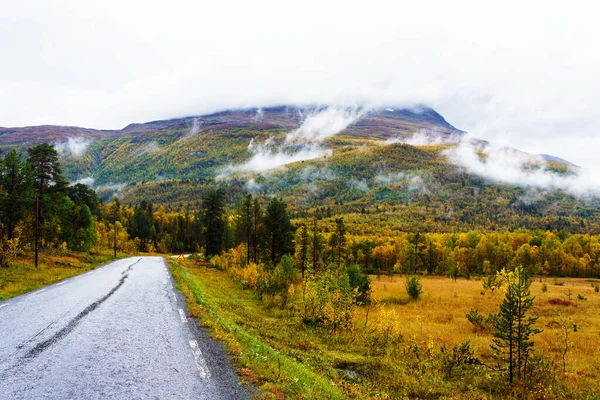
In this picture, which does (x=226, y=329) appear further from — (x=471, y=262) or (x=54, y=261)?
(x=471, y=262)

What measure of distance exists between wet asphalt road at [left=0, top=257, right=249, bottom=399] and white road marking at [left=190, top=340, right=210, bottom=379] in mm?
24

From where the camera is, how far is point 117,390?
→ 22.4 ft

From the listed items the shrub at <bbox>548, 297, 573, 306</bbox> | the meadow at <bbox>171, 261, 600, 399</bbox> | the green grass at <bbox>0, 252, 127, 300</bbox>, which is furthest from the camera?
the shrub at <bbox>548, 297, 573, 306</bbox>

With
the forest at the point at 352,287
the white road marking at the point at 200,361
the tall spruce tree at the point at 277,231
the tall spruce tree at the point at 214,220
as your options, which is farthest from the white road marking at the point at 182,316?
the tall spruce tree at the point at 214,220

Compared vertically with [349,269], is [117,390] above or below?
above

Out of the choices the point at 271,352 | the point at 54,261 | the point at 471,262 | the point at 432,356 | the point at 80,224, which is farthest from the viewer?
the point at 471,262

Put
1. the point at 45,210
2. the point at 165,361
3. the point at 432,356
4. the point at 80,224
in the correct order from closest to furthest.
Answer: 1. the point at 165,361
2. the point at 432,356
3. the point at 45,210
4. the point at 80,224

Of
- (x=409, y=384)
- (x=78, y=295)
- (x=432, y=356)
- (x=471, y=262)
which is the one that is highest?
(x=78, y=295)

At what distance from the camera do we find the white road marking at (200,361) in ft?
26.5

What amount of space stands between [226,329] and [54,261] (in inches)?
1417

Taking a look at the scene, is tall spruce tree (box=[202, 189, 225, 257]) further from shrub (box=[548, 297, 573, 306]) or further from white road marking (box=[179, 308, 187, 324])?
shrub (box=[548, 297, 573, 306])

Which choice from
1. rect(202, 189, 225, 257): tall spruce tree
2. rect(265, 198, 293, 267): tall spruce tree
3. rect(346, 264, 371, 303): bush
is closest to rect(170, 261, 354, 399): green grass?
rect(346, 264, 371, 303): bush

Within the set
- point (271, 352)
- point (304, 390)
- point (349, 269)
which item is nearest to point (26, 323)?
point (271, 352)

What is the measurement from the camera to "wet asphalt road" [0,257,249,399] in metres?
6.89
